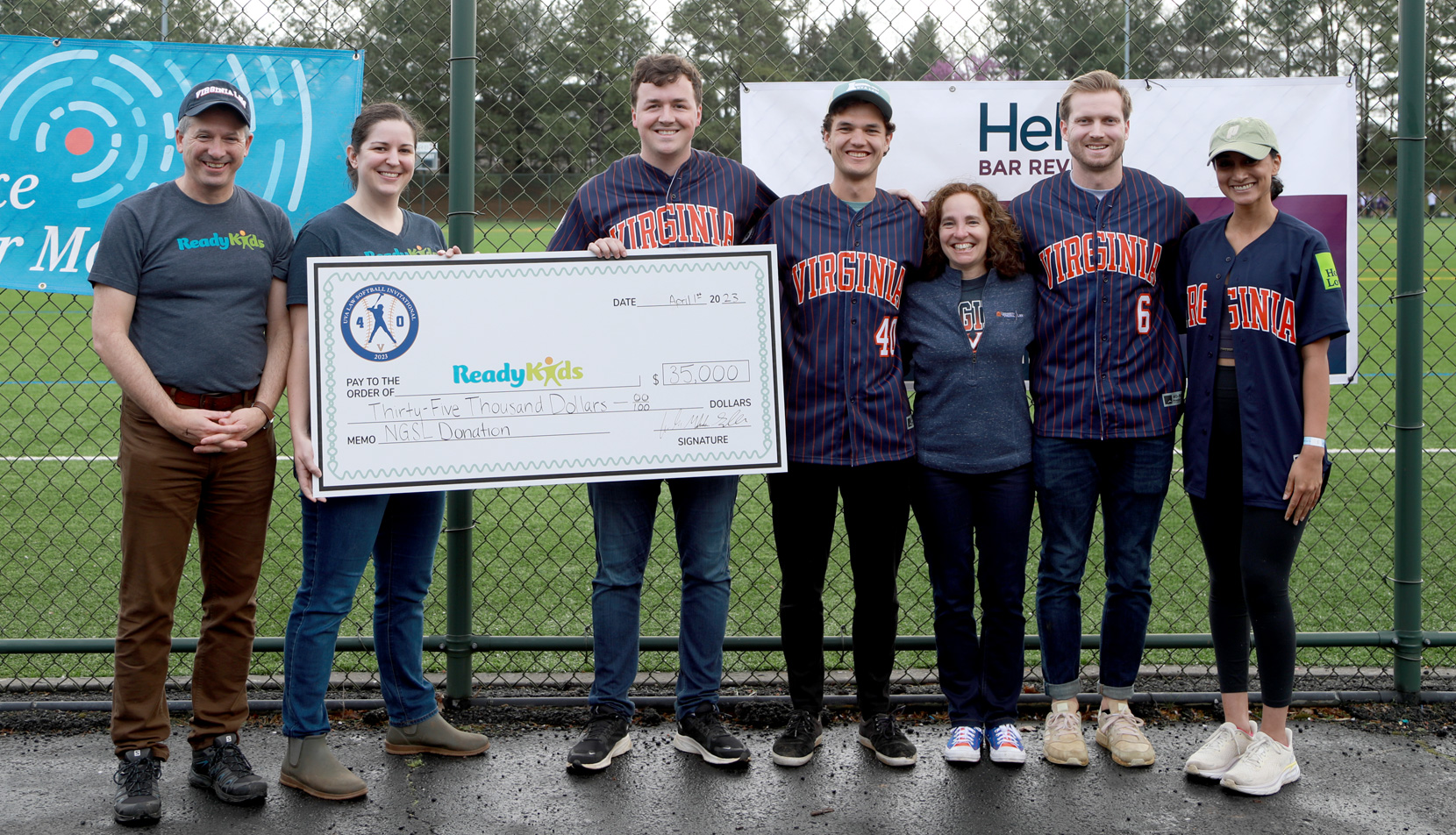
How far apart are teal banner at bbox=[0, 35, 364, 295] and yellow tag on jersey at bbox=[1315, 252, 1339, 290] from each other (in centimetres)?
327

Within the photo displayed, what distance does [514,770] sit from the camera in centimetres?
356

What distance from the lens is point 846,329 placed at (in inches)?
134

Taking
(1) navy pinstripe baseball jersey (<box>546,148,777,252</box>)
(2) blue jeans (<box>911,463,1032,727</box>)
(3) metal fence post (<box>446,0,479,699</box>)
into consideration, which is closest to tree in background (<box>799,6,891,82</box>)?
(1) navy pinstripe baseball jersey (<box>546,148,777,252</box>)

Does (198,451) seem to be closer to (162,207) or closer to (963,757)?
(162,207)

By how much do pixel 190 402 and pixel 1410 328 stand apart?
4196 mm

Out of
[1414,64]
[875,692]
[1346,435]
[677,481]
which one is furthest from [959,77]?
[1346,435]

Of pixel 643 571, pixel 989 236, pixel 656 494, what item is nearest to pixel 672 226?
pixel 656 494

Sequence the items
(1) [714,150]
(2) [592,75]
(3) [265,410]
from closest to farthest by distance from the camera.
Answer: (3) [265,410], (1) [714,150], (2) [592,75]

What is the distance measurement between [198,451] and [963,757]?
8.35ft

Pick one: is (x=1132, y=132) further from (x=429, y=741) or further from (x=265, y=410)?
(x=429, y=741)

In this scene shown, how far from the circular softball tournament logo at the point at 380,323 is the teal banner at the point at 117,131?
0.80 meters

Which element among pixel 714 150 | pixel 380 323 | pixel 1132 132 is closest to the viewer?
pixel 380 323

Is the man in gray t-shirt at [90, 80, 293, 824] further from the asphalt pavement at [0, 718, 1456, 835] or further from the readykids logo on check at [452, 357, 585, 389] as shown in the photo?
the readykids logo on check at [452, 357, 585, 389]

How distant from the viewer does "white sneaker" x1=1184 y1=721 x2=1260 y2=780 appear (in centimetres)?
343
